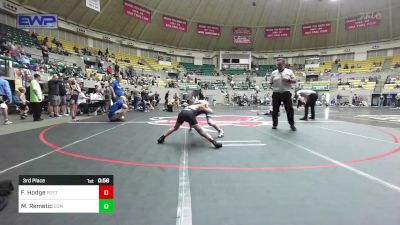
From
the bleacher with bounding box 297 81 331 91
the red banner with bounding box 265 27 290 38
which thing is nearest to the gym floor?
the bleacher with bounding box 297 81 331 91

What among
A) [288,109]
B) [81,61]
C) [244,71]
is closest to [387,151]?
[288,109]

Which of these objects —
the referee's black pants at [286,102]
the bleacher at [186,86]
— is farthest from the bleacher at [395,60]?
the referee's black pants at [286,102]

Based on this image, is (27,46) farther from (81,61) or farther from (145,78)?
(145,78)

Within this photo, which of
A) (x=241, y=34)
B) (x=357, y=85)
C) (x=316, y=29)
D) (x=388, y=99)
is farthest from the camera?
(x=241, y=34)

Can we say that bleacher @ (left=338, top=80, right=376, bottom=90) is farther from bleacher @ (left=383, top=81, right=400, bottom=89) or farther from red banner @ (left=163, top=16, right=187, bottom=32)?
red banner @ (left=163, top=16, right=187, bottom=32)

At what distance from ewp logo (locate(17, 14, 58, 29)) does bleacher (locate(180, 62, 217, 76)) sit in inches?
1100

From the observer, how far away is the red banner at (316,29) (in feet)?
110

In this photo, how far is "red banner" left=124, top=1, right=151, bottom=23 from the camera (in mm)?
27073

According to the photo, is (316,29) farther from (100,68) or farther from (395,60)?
(100,68)

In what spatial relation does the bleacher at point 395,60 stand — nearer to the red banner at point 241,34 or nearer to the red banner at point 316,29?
the red banner at point 316,29

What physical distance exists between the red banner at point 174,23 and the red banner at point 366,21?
2025 cm

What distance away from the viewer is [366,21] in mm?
30703
